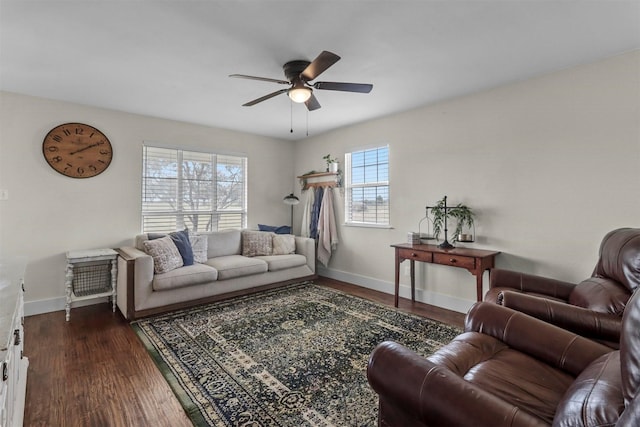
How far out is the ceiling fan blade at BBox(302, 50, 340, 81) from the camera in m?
2.12

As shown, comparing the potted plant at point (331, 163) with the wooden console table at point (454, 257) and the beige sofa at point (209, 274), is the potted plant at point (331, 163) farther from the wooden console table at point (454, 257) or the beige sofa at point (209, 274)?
the wooden console table at point (454, 257)

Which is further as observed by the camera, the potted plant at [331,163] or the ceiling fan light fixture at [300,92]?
the potted plant at [331,163]

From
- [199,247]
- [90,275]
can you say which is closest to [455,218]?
[199,247]

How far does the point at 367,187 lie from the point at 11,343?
413cm

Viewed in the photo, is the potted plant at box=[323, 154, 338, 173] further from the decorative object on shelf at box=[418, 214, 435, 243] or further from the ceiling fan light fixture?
the ceiling fan light fixture

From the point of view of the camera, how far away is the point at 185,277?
3.55 m

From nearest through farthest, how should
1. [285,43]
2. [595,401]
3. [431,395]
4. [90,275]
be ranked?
1. [595,401]
2. [431,395]
3. [285,43]
4. [90,275]

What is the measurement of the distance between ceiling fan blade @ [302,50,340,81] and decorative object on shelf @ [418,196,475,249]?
2.21 m

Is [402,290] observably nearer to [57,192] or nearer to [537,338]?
[537,338]

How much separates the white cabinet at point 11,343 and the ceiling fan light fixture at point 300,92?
Answer: 225 centimetres

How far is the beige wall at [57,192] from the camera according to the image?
11.1 ft

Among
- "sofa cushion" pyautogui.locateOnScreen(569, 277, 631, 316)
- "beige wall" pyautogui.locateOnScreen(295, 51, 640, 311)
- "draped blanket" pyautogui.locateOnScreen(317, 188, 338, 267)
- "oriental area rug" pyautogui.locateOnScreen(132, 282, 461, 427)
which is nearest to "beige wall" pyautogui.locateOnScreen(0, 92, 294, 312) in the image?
"oriental area rug" pyautogui.locateOnScreen(132, 282, 461, 427)

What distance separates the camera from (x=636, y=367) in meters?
0.74

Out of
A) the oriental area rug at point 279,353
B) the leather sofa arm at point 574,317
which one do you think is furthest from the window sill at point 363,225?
the leather sofa arm at point 574,317
